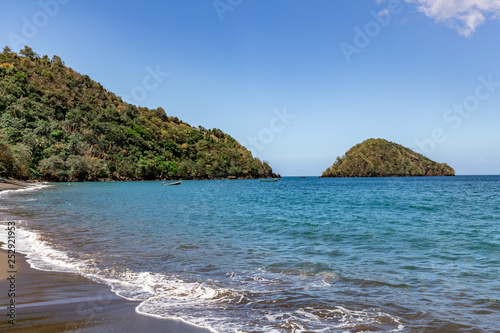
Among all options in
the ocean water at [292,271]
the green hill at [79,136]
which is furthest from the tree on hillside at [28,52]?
the ocean water at [292,271]

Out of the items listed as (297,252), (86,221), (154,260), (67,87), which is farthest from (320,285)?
(67,87)

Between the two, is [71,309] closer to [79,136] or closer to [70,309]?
[70,309]

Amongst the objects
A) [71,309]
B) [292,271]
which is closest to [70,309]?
[71,309]

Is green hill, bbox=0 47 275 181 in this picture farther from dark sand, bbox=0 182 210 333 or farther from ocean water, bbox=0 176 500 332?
dark sand, bbox=0 182 210 333

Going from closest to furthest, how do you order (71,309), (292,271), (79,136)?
(71,309) → (292,271) → (79,136)

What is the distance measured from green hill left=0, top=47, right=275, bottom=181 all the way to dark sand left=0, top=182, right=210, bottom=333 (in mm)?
62487

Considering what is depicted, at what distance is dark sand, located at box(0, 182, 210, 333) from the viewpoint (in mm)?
4535

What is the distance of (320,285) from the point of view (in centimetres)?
723

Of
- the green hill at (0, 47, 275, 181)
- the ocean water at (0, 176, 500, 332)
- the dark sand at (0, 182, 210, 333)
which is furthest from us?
the green hill at (0, 47, 275, 181)

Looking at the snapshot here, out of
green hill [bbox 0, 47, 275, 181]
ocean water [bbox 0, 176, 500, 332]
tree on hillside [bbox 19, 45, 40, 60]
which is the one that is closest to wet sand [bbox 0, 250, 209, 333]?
ocean water [bbox 0, 176, 500, 332]

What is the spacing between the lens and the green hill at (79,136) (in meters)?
84.4

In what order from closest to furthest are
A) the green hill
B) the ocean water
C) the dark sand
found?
1. the dark sand
2. the ocean water
3. the green hill

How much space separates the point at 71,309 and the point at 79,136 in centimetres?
11589

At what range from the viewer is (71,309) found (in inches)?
206
